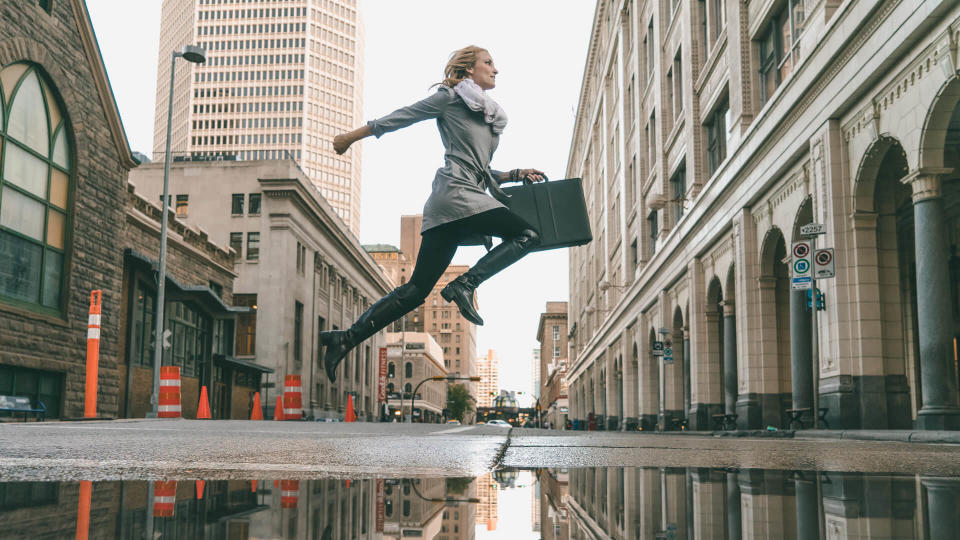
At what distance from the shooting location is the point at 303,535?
142 cm

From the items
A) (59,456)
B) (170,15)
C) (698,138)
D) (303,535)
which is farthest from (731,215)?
(170,15)

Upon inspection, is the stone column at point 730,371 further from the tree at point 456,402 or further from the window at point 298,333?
the tree at point 456,402

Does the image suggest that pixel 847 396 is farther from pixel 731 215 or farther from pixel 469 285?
pixel 469 285

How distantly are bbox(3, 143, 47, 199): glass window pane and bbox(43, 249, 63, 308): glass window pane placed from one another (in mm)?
1647

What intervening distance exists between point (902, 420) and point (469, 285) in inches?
447

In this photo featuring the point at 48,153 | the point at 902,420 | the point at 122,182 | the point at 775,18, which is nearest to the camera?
the point at 902,420

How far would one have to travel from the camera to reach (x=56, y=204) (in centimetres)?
2130

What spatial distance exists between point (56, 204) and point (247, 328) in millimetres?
29606

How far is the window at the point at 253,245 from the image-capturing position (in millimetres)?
51438

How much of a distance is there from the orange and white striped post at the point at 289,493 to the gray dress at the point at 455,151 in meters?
2.67

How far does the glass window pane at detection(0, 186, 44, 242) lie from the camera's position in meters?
19.1

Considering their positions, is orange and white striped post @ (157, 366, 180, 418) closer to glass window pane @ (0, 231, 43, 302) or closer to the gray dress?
glass window pane @ (0, 231, 43, 302)

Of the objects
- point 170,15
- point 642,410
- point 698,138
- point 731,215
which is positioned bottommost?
point 642,410

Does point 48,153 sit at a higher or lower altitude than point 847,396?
higher
